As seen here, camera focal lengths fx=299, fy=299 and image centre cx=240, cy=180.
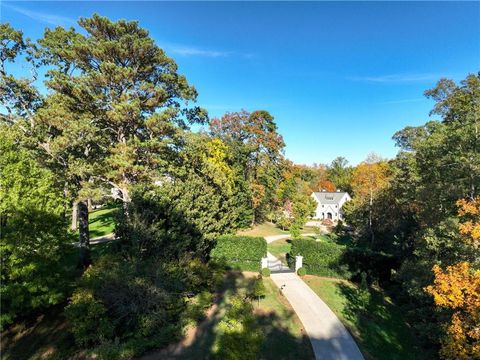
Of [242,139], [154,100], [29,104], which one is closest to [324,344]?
[154,100]

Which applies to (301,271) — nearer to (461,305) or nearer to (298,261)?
(298,261)

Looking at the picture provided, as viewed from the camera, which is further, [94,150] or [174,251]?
[94,150]

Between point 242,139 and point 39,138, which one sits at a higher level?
point 242,139

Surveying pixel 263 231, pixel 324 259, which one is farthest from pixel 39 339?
pixel 263 231

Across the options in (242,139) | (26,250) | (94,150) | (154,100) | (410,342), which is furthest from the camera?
(242,139)

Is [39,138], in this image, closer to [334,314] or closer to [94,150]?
[94,150]
